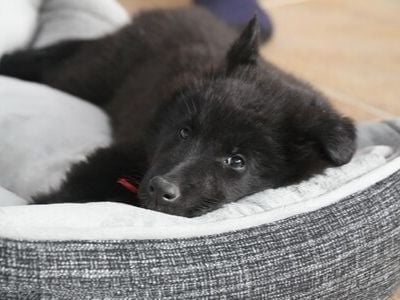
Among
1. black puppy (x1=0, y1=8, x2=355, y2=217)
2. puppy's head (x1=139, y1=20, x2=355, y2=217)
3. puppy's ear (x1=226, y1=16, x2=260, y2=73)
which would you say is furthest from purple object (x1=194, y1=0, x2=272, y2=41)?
puppy's head (x1=139, y1=20, x2=355, y2=217)

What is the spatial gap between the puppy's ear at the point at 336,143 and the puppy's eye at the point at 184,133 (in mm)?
315

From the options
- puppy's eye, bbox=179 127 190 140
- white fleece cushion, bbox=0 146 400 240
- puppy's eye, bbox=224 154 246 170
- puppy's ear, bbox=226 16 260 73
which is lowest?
puppy's eye, bbox=179 127 190 140

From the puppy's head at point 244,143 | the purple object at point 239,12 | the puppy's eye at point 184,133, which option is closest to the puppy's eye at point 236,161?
the puppy's head at point 244,143

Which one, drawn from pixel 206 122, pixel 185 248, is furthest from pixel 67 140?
pixel 185 248

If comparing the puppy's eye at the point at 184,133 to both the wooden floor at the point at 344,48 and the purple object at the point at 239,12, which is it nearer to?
the wooden floor at the point at 344,48

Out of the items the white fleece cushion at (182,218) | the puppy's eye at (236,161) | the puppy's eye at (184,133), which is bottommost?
Answer: the puppy's eye at (184,133)

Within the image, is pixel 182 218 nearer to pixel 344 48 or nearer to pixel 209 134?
pixel 209 134

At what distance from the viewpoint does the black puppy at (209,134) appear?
4.99 ft

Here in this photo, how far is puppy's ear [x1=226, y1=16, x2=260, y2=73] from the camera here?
1.76 metres

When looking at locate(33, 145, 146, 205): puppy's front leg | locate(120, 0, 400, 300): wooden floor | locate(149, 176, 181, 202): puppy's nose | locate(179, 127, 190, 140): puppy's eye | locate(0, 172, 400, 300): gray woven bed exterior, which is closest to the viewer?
locate(0, 172, 400, 300): gray woven bed exterior

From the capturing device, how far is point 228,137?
1.54 meters

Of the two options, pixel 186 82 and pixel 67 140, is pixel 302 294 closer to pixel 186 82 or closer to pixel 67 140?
pixel 186 82

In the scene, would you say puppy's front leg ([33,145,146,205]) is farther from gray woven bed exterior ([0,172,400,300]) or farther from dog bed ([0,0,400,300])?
gray woven bed exterior ([0,172,400,300])

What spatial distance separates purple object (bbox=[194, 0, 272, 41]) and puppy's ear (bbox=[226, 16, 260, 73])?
5.32 ft
